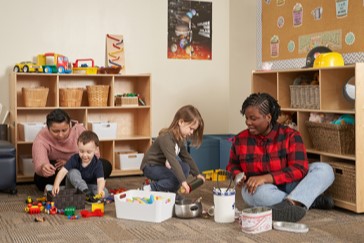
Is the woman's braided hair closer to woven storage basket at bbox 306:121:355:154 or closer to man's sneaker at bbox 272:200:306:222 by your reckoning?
woven storage basket at bbox 306:121:355:154

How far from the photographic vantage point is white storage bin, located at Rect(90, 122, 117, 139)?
5000mm

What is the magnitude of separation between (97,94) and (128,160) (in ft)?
2.22

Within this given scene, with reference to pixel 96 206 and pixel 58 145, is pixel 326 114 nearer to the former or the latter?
pixel 96 206

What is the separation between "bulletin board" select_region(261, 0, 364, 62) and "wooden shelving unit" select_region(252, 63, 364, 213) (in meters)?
0.38

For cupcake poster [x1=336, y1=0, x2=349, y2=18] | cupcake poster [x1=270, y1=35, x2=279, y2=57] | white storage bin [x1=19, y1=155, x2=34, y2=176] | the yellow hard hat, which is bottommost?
white storage bin [x1=19, y1=155, x2=34, y2=176]

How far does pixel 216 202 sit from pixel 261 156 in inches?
19.5

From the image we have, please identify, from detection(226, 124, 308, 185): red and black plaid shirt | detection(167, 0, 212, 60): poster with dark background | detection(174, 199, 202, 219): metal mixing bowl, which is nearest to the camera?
detection(174, 199, 202, 219): metal mixing bowl

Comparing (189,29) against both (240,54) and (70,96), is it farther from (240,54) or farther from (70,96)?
(70,96)

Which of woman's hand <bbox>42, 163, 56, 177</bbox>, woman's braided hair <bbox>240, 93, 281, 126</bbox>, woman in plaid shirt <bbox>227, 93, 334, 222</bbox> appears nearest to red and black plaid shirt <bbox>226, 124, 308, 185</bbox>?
woman in plaid shirt <bbox>227, 93, 334, 222</bbox>

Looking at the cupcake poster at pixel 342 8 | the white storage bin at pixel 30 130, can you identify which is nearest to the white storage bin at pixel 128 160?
the white storage bin at pixel 30 130

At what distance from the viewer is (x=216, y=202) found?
3172 mm

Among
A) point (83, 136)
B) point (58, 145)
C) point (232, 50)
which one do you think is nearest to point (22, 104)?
point (58, 145)

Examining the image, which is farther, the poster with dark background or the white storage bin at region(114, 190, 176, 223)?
the poster with dark background

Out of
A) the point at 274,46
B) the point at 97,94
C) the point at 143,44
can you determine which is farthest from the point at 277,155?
the point at 143,44
